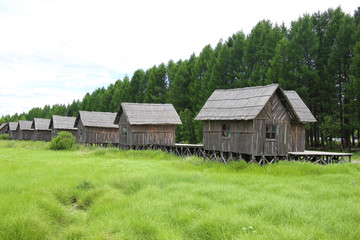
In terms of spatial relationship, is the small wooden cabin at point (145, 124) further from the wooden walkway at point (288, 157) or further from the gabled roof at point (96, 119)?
the gabled roof at point (96, 119)

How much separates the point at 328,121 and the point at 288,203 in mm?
25515

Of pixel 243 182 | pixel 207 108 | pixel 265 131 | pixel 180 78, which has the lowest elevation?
pixel 243 182

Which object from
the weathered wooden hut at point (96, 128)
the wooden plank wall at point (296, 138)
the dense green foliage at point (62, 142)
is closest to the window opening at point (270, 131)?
the wooden plank wall at point (296, 138)

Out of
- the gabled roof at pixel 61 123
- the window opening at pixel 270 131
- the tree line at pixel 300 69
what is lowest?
the window opening at pixel 270 131

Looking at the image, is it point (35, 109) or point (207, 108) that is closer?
point (207, 108)

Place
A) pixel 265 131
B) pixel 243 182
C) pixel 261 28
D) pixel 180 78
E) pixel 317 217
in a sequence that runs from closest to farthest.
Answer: pixel 317 217, pixel 243 182, pixel 265 131, pixel 261 28, pixel 180 78

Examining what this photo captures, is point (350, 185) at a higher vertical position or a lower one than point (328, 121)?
lower

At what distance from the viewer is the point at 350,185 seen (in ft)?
39.7

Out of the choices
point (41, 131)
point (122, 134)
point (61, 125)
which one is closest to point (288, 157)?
point (122, 134)

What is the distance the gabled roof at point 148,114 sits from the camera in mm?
30355

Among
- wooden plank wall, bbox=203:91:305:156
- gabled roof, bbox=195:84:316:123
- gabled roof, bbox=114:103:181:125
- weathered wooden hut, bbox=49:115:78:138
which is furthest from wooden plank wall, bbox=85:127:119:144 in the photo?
wooden plank wall, bbox=203:91:305:156

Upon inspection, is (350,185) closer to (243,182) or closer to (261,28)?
(243,182)

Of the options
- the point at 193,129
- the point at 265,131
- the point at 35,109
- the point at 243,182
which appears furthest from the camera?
the point at 35,109

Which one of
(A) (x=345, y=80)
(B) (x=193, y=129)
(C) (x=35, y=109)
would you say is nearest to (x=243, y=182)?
(A) (x=345, y=80)
